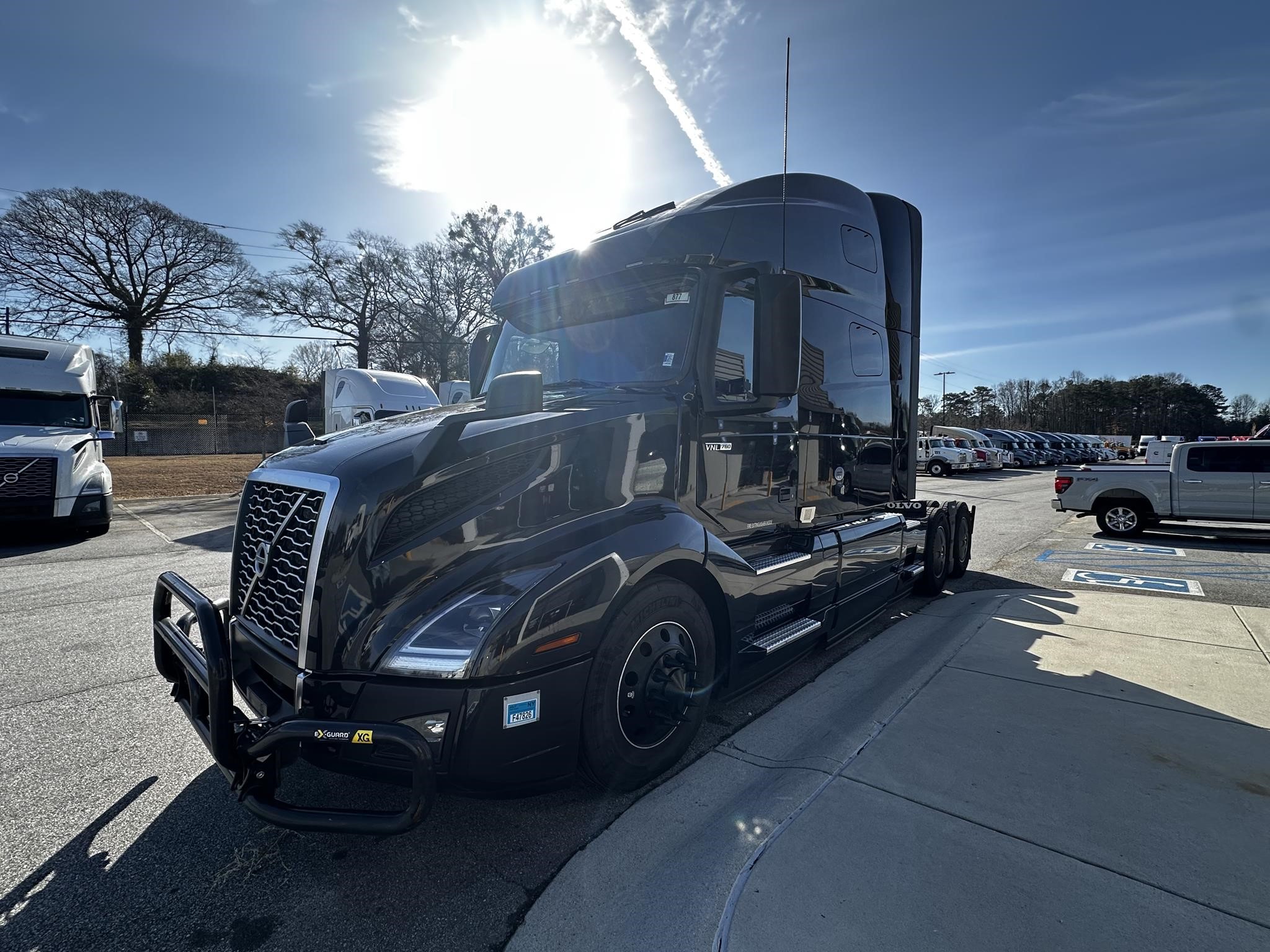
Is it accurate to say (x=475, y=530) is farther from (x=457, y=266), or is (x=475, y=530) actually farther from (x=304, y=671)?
(x=457, y=266)

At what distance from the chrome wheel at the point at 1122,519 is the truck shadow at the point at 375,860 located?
10.4 meters

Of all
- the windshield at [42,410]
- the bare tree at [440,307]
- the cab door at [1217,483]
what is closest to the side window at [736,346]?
the windshield at [42,410]

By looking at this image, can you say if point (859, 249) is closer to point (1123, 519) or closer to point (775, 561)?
point (775, 561)

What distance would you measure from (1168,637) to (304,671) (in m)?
6.37

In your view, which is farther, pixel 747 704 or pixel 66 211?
pixel 66 211

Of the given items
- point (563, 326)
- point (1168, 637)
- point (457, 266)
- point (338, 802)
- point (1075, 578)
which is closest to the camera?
point (338, 802)

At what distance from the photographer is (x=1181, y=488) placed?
1136 cm

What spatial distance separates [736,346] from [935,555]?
177 inches

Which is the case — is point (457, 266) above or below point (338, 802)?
above

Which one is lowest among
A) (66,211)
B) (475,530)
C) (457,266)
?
(475,530)

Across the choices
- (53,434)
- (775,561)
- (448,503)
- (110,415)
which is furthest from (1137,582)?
(110,415)

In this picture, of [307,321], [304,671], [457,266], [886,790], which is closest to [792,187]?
[886,790]

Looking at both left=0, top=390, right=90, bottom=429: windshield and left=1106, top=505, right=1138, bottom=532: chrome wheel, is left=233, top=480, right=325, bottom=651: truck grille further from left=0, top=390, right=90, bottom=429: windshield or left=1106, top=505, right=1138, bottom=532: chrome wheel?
left=1106, top=505, right=1138, bottom=532: chrome wheel

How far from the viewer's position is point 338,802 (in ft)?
9.10
